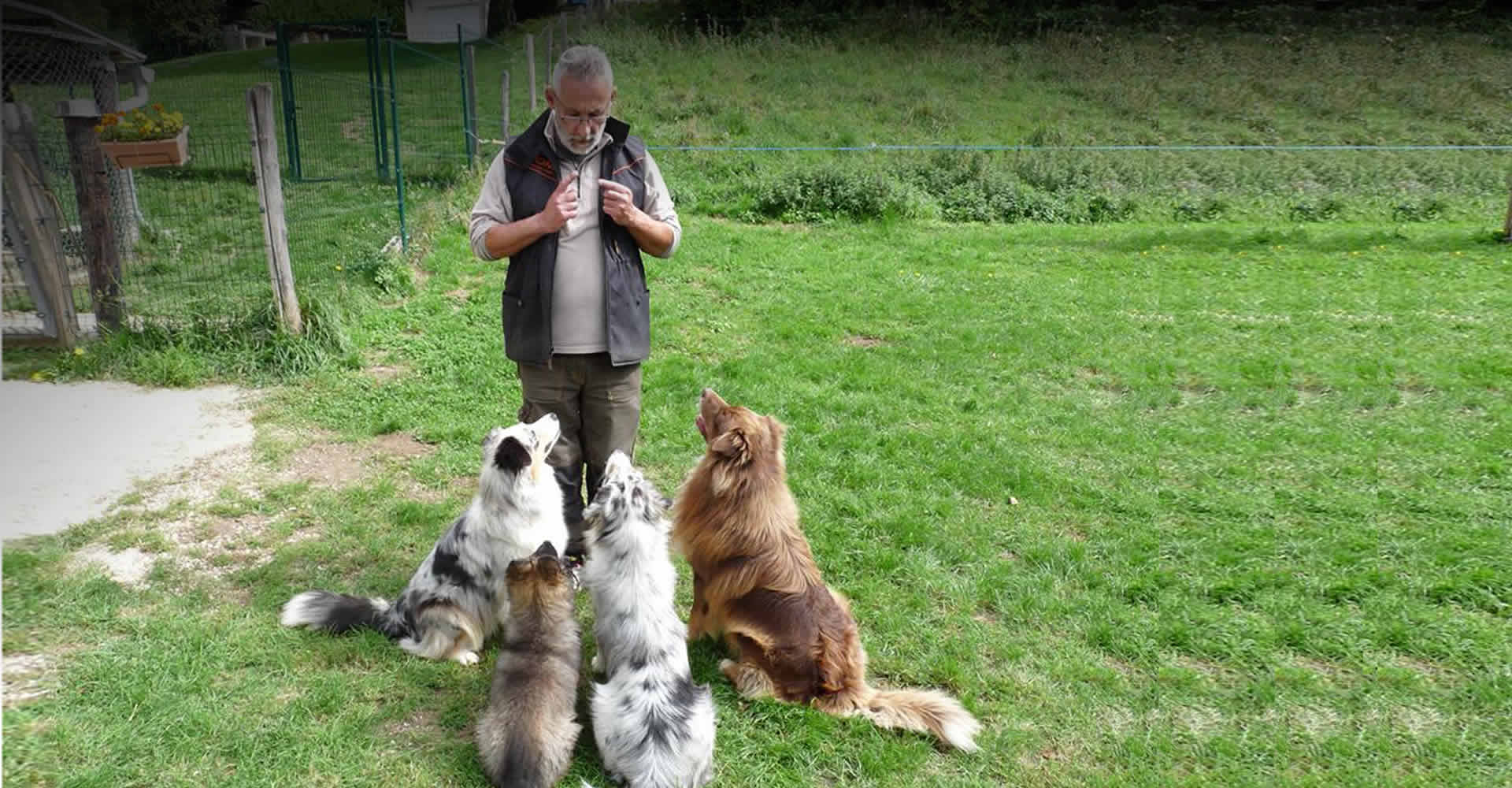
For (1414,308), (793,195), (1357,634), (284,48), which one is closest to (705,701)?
(1357,634)

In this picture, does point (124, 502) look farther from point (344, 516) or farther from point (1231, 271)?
point (1231, 271)

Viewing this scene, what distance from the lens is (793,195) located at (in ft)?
41.1

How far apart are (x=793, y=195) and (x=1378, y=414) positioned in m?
7.80

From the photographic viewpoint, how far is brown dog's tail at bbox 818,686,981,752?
11.2ft

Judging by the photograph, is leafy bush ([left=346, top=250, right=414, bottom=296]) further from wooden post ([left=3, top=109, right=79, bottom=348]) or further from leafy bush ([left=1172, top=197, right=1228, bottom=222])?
leafy bush ([left=1172, top=197, right=1228, bottom=222])

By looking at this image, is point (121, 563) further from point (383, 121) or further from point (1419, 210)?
point (1419, 210)

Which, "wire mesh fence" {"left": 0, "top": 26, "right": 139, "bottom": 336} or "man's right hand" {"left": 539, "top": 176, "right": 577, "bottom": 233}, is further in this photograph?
"wire mesh fence" {"left": 0, "top": 26, "right": 139, "bottom": 336}

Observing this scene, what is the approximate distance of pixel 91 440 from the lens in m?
5.55

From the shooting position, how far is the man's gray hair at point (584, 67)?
338cm

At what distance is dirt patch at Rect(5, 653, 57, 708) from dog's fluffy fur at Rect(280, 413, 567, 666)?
821 mm

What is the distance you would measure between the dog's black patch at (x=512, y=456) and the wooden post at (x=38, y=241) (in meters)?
5.13

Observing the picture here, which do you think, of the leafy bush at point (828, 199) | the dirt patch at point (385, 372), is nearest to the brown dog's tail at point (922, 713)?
the dirt patch at point (385, 372)

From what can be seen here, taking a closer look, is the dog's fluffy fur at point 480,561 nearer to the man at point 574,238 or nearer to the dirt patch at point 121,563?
the man at point 574,238

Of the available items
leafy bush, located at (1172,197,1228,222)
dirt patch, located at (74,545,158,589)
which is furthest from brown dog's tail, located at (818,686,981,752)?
leafy bush, located at (1172,197,1228,222)
